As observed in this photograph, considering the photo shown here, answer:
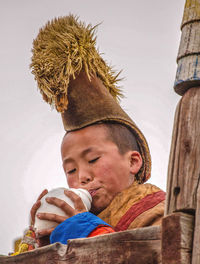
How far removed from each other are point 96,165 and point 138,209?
0.56 metres

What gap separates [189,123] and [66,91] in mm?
1827

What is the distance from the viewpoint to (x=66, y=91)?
364cm

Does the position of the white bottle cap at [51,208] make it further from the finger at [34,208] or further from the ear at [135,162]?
the ear at [135,162]

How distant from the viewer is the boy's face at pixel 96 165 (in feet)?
11.3

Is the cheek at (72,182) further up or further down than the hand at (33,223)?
further up

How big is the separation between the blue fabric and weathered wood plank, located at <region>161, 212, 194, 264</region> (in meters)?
0.83

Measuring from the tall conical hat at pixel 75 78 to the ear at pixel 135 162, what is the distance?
0.11 meters

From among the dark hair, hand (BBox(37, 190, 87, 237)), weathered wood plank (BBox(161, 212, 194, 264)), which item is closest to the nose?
the dark hair

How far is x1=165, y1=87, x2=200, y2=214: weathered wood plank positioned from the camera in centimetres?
184

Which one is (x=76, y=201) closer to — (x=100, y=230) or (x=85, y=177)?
(x=100, y=230)

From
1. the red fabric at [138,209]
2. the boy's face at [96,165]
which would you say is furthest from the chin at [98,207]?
the red fabric at [138,209]

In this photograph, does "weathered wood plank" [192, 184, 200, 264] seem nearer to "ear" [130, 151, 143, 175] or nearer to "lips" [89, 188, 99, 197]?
"lips" [89, 188, 99, 197]

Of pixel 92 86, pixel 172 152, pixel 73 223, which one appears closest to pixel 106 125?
pixel 92 86

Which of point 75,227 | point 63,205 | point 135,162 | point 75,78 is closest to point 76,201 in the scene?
point 63,205
